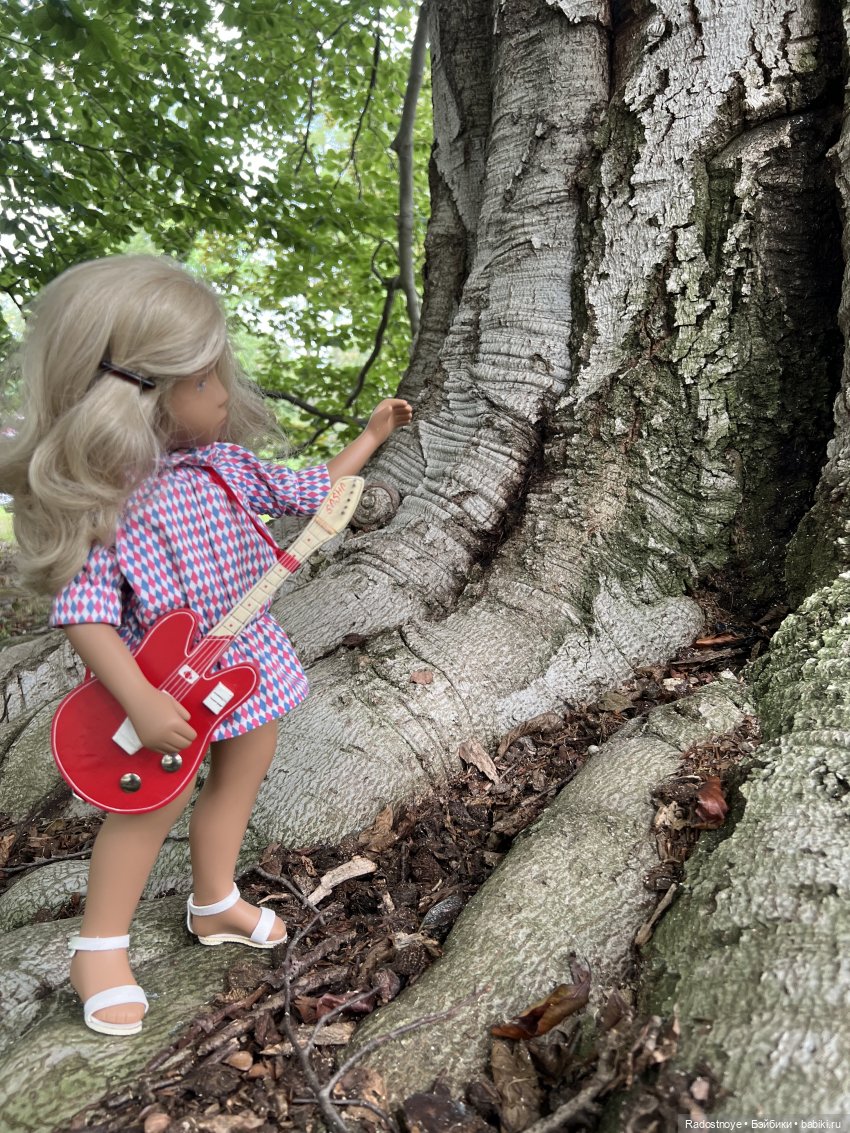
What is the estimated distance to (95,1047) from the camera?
1486mm

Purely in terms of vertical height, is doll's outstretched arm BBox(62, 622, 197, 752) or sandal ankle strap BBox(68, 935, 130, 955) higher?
doll's outstretched arm BBox(62, 622, 197, 752)

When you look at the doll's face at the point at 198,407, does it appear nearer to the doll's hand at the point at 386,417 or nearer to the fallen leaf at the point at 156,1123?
the doll's hand at the point at 386,417

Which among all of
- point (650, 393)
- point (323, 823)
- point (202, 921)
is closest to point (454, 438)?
point (650, 393)

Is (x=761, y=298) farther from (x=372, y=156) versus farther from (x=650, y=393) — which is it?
(x=372, y=156)

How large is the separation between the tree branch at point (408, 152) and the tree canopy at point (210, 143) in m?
0.21

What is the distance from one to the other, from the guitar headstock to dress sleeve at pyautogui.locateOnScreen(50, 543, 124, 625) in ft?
1.37

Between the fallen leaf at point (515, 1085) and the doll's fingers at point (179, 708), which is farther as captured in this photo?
the doll's fingers at point (179, 708)

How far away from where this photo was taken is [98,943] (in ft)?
5.38

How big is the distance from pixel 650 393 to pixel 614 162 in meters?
0.79

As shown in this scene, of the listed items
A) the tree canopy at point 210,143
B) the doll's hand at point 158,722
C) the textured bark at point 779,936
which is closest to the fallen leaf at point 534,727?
the textured bark at point 779,936

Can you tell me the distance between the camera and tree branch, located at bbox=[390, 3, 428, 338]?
5645mm

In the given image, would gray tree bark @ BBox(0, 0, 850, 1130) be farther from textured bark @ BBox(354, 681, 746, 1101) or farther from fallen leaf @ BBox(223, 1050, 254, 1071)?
fallen leaf @ BBox(223, 1050, 254, 1071)

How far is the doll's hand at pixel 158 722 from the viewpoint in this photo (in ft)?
5.11

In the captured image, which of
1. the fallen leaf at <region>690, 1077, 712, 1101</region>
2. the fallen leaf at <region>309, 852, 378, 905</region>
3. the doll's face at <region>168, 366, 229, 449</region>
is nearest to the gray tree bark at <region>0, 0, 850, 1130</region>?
the fallen leaf at <region>309, 852, 378, 905</region>
